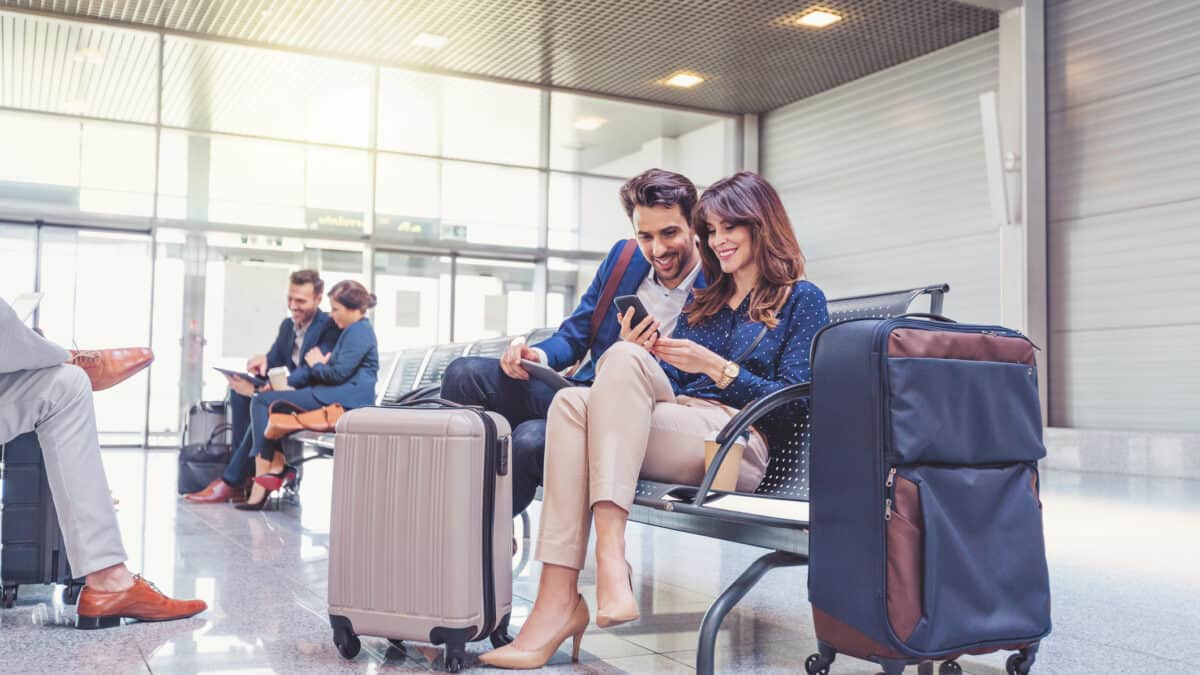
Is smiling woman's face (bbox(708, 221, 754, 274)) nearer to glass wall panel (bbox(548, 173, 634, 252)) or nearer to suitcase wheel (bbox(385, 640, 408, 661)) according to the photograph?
suitcase wheel (bbox(385, 640, 408, 661))

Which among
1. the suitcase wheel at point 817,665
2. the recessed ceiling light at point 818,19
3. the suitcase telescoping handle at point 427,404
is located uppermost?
the recessed ceiling light at point 818,19

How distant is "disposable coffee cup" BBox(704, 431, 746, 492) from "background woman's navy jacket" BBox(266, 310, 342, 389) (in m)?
4.27

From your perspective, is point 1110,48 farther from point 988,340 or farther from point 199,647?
point 199,647

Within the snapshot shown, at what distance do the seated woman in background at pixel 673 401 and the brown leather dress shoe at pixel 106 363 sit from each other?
4.24 ft

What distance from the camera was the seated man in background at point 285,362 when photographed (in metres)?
6.16

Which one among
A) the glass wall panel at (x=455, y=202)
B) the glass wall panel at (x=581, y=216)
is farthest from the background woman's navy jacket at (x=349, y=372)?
the glass wall panel at (x=581, y=216)

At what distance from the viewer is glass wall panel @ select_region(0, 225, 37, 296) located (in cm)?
1116

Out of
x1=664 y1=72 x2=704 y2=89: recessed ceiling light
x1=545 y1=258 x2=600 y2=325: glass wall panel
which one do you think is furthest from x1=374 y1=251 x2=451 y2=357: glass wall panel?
x1=664 y1=72 x2=704 y2=89: recessed ceiling light

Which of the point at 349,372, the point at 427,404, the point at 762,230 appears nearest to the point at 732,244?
the point at 762,230

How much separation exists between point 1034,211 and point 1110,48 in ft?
4.79

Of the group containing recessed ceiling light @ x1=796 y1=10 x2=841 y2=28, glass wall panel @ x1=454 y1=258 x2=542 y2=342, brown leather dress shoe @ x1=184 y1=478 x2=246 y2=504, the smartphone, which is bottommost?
brown leather dress shoe @ x1=184 y1=478 x2=246 y2=504

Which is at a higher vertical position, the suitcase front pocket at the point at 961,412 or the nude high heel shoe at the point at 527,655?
the suitcase front pocket at the point at 961,412

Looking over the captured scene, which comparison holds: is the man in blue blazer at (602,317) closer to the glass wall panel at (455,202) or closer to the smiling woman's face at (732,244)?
the smiling woman's face at (732,244)

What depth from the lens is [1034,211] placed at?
31.6ft
